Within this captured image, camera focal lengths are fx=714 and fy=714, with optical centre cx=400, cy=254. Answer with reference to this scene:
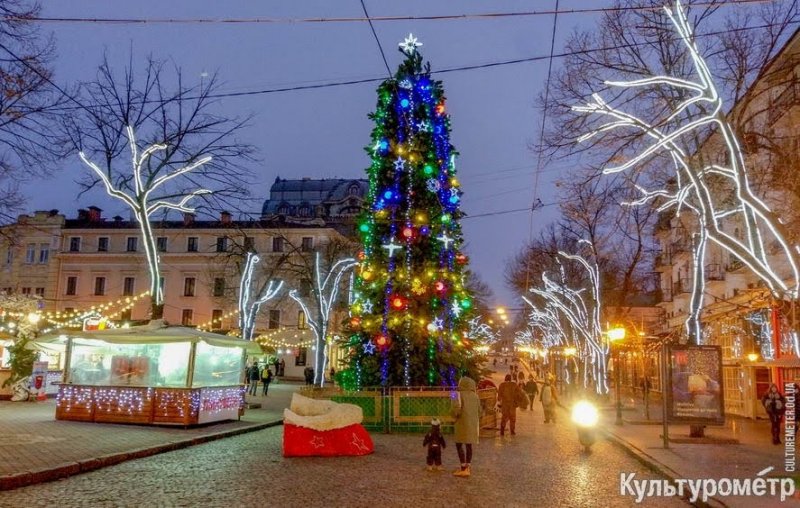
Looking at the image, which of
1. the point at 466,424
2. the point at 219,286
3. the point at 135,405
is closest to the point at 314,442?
the point at 466,424

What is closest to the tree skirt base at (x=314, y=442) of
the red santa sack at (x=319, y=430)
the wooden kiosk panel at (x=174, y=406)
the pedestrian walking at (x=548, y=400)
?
the red santa sack at (x=319, y=430)

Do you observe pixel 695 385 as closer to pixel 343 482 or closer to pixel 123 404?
pixel 343 482

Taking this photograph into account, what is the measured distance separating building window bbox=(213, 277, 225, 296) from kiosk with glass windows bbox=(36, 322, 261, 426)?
42127 millimetres

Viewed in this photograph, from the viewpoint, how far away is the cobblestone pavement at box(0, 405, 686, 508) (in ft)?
→ 31.0

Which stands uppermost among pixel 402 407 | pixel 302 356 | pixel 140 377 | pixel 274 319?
pixel 274 319

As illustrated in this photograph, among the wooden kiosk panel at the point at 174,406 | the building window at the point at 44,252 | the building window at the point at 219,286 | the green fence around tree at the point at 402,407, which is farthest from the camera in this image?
the building window at the point at 44,252

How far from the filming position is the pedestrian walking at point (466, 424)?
12.3m

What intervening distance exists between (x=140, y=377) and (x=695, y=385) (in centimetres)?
1446

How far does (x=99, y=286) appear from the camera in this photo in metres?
66.1

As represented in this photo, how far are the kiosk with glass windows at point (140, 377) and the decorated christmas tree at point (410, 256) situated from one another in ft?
14.6

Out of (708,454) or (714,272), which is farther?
(714,272)

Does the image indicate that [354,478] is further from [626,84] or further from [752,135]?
[752,135]

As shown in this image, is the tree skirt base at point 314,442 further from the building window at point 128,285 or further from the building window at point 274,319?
the building window at point 128,285

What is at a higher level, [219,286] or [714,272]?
[219,286]
